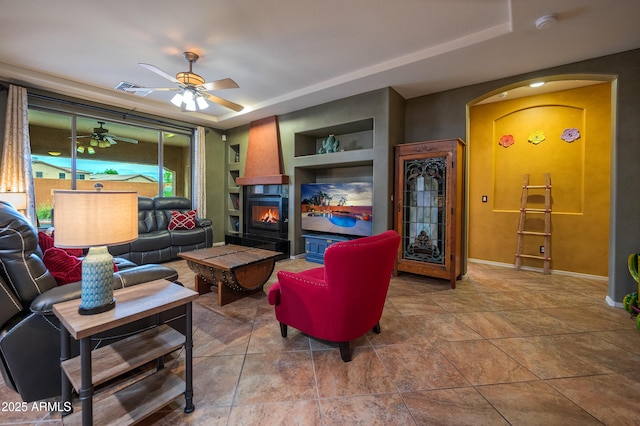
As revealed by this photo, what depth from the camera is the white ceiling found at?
234 cm

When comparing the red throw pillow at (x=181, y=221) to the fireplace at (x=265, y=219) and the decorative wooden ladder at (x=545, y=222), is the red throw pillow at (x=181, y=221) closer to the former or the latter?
the fireplace at (x=265, y=219)

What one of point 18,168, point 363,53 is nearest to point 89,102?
point 18,168

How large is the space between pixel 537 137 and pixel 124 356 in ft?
18.2

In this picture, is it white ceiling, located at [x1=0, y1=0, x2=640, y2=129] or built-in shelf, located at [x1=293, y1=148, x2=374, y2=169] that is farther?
built-in shelf, located at [x1=293, y1=148, x2=374, y2=169]

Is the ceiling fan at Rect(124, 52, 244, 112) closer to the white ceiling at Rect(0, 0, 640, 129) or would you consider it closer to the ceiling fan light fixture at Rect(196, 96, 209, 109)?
the ceiling fan light fixture at Rect(196, 96, 209, 109)

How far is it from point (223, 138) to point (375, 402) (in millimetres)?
6259

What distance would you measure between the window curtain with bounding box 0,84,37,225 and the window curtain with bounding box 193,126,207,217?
2.46m

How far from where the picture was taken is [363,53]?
312 centimetres

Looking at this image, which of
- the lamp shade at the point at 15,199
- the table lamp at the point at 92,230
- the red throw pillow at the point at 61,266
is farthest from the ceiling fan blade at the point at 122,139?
the table lamp at the point at 92,230

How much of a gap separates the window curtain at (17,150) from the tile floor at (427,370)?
133 inches

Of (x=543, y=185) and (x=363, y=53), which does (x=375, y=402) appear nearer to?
(x=363, y=53)

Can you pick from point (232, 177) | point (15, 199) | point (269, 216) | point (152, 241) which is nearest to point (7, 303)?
point (15, 199)

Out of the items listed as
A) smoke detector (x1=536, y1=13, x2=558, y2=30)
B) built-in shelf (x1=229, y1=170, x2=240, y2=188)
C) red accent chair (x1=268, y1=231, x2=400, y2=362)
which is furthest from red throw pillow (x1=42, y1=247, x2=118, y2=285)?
built-in shelf (x1=229, y1=170, x2=240, y2=188)

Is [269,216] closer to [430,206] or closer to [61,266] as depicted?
[430,206]
